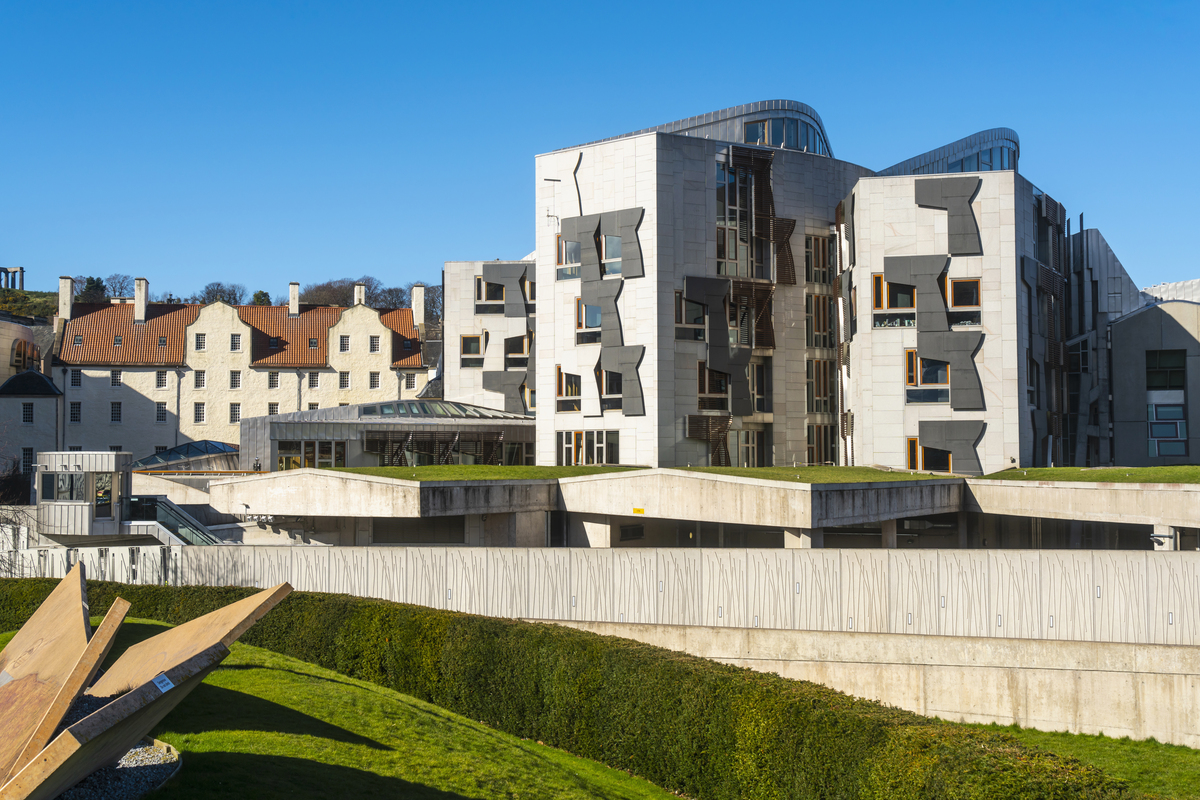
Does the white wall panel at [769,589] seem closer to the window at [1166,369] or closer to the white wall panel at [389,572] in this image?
the white wall panel at [389,572]

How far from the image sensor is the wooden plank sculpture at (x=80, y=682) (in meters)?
7.24

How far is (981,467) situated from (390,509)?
24036 mm

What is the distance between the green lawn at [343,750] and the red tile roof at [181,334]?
190 feet

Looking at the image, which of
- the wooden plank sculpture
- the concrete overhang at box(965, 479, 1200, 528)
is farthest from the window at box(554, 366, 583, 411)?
the wooden plank sculpture

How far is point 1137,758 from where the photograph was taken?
18.0m

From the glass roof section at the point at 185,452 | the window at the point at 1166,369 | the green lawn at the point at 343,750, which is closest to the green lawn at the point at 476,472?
the green lawn at the point at 343,750

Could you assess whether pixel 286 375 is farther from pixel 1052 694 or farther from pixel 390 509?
pixel 1052 694

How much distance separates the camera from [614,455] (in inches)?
1629

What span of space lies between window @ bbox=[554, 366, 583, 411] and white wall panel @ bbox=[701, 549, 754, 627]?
2078 cm

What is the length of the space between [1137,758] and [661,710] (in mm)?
9794

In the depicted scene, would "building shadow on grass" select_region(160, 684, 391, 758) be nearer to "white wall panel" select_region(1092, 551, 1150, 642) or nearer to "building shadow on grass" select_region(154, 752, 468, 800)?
"building shadow on grass" select_region(154, 752, 468, 800)

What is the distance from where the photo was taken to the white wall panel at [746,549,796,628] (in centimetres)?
2186

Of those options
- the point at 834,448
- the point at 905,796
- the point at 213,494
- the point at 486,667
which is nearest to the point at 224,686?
the point at 486,667

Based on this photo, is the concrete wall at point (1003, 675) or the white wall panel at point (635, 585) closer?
the concrete wall at point (1003, 675)
